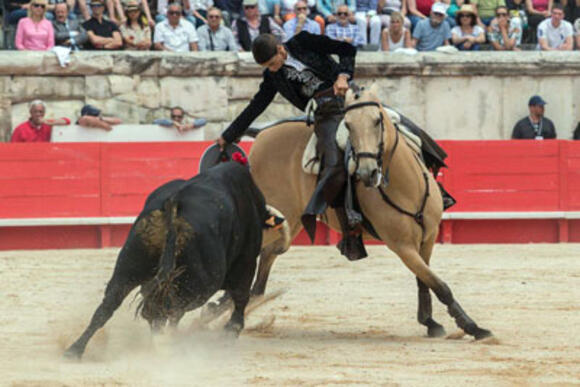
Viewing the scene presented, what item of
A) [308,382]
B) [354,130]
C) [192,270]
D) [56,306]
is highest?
[354,130]

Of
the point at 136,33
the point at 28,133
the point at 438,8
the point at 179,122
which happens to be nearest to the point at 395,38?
the point at 438,8

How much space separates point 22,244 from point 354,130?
628 cm

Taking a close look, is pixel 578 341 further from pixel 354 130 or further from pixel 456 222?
pixel 456 222

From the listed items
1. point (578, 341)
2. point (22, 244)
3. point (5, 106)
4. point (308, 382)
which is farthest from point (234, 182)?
point (5, 106)

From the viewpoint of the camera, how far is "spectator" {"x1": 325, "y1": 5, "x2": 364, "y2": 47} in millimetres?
12624

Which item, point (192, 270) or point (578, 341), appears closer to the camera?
point (192, 270)

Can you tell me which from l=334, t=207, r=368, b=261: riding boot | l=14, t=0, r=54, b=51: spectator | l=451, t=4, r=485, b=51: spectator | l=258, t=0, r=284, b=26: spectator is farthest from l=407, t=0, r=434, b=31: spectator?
l=334, t=207, r=368, b=261: riding boot

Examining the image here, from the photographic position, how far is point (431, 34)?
13500 millimetres

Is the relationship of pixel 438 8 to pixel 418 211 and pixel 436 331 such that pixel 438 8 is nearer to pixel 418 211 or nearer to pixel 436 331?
pixel 418 211

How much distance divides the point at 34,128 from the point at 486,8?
588cm

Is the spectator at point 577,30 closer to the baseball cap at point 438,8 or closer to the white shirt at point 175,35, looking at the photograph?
the baseball cap at point 438,8

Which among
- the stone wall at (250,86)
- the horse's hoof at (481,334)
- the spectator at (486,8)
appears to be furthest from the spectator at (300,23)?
the horse's hoof at (481,334)

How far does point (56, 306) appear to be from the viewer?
709 centimetres

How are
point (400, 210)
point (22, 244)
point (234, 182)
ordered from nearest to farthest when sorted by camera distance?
point (234, 182), point (400, 210), point (22, 244)
